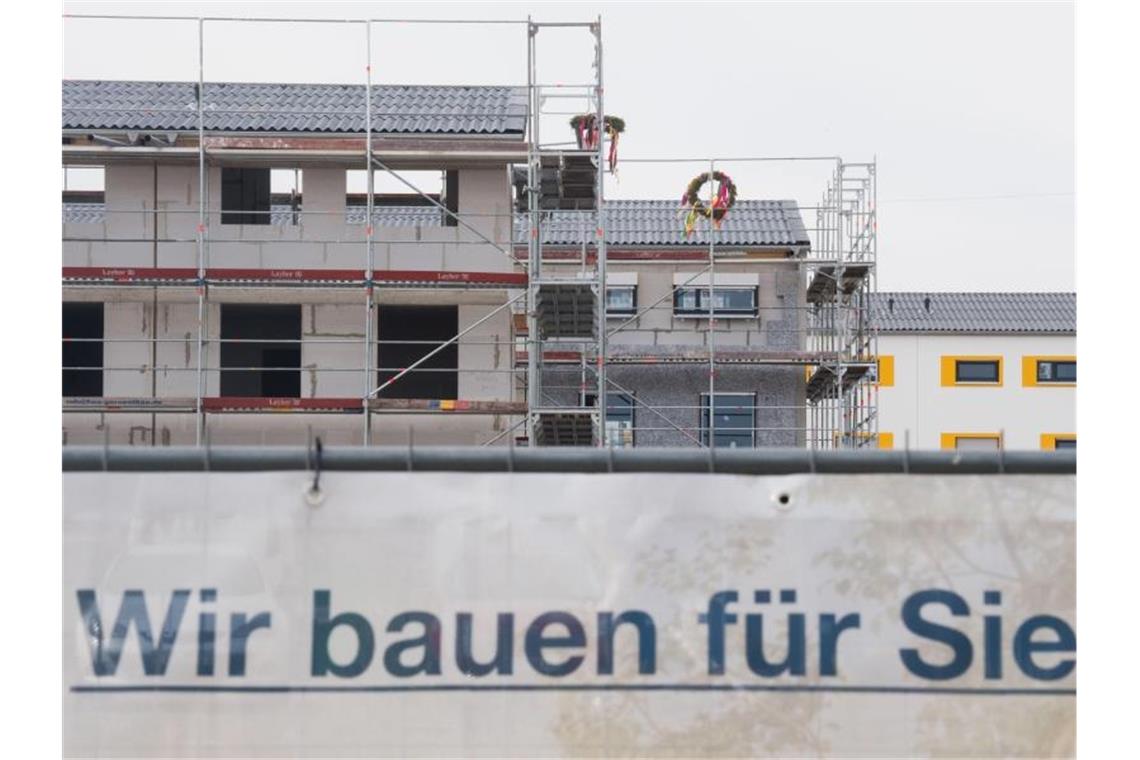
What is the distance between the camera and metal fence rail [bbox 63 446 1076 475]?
30.4 feet

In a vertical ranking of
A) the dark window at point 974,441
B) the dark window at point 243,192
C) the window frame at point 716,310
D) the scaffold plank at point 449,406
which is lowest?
the dark window at point 974,441

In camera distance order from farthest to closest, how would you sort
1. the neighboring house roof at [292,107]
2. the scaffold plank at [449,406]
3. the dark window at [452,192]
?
the dark window at [452,192] < the neighboring house roof at [292,107] < the scaffold plank at [449,406]

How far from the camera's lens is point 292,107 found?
2816 centimetres

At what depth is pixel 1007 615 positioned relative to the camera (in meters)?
9.34

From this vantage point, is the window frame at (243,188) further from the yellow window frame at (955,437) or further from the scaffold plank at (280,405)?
the yellow window frame at (955,437)

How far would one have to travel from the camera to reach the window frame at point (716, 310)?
1416 inches

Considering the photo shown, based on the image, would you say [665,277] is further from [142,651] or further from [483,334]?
[142,651]

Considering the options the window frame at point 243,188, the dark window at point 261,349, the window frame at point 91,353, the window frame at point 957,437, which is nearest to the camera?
the window frame at point 91,353

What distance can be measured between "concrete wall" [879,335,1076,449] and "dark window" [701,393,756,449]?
2117 centimetres

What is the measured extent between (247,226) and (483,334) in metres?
4.09

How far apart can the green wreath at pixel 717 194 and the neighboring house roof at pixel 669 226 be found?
191 centimetres

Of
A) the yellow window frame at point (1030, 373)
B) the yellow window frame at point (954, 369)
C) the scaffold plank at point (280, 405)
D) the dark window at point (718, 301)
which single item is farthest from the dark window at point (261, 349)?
the yellow window frame at point (1030, 373)

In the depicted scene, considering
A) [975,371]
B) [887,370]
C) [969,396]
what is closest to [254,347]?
[887,370]

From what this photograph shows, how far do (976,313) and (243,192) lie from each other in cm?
3489
